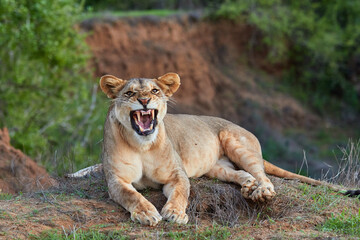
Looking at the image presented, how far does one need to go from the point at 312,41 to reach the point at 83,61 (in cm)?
828

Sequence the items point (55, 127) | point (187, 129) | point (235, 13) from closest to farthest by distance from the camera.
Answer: point (187, 129), point (55, 127), point (235, 13)

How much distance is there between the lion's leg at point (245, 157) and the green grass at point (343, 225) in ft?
1.96

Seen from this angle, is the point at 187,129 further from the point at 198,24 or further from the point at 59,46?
the point at 198,24

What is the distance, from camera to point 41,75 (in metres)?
11.8

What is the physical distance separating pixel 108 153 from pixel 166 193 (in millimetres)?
634

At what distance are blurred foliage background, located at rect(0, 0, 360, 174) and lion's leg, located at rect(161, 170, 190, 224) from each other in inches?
80.7

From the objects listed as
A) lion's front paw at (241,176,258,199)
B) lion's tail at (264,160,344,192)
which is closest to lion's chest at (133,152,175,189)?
lion's front paw at (241,176,258,199)

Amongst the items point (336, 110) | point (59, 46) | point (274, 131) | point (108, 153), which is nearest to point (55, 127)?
point (59, 46)

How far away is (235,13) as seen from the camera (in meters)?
17.7

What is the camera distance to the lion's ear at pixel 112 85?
17.1 ft

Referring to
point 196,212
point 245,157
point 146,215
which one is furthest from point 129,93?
point 245,157

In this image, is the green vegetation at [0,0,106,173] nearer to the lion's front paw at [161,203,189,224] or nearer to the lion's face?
the lion's face

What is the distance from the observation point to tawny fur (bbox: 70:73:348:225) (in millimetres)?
4887

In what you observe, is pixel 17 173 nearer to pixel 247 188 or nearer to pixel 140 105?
pixel 140 105
